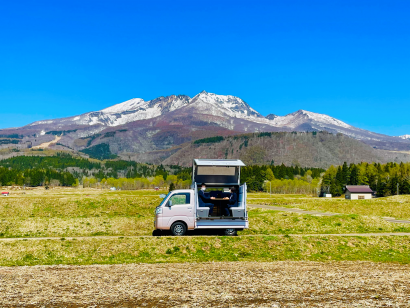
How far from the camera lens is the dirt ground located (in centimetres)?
1266

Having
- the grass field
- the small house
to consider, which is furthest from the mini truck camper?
the small house

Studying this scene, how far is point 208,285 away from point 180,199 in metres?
12.0

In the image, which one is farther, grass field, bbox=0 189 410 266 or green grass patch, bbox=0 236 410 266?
grass field, bbox=0 189 410 266

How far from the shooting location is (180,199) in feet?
87.2

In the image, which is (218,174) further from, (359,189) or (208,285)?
(359,189)

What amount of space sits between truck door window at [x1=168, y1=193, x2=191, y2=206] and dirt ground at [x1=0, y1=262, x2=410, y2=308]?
23.7ft

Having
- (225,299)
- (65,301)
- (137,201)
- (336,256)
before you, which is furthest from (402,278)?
(137,201)

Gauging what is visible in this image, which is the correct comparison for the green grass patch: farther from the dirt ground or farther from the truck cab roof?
the truck cab roof

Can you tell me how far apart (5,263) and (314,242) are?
18.1 meters

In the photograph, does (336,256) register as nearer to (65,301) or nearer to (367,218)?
(367,218)

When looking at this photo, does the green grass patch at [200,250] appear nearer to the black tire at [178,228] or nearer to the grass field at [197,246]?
the grass field at [197,246]

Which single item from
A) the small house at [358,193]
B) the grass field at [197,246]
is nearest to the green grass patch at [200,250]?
the grass field at [197,246]

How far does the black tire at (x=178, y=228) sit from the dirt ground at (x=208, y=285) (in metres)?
6.51

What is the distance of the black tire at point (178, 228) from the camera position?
1034 inches
